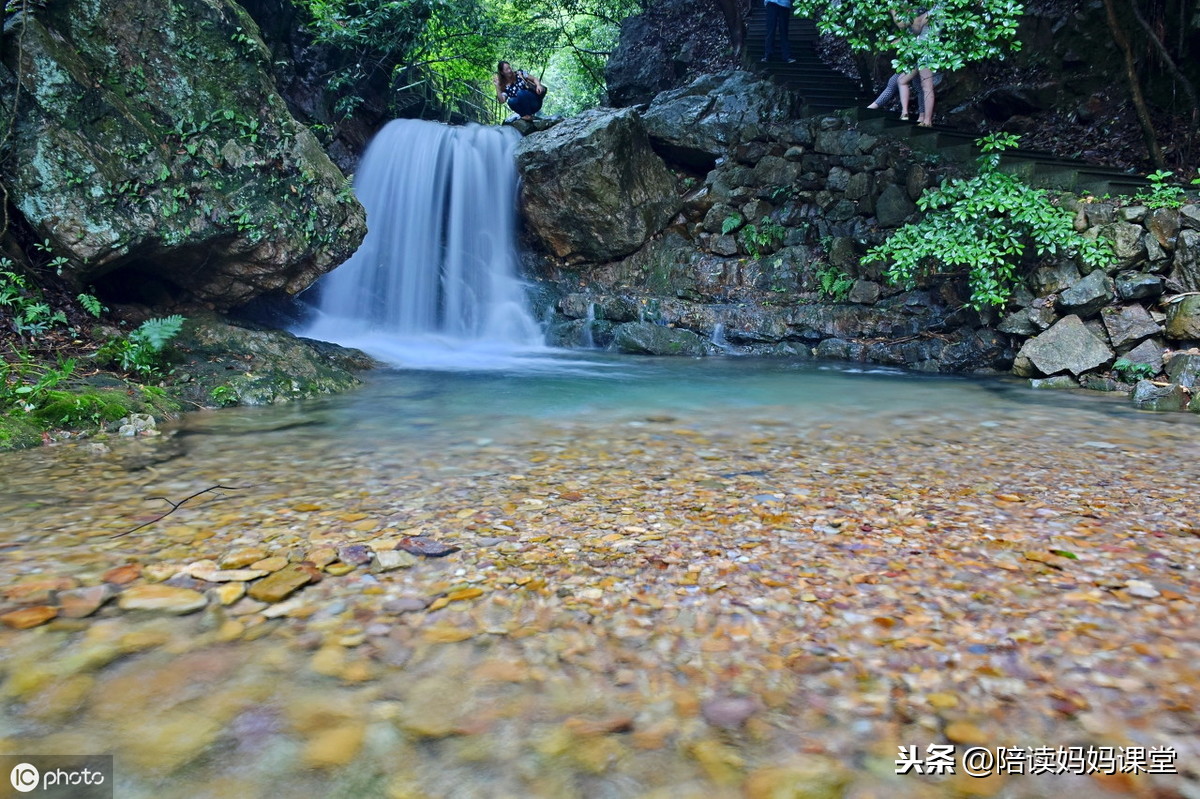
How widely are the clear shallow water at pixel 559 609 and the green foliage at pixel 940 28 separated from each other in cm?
Result: 477

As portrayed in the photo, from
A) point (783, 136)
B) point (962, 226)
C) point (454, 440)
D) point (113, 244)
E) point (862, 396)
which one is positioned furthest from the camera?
point (783, 136)

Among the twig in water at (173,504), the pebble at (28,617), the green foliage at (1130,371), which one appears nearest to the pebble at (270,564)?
the pebble at (28,617)

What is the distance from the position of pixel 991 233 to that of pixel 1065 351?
4.90 ft

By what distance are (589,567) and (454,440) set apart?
219cm

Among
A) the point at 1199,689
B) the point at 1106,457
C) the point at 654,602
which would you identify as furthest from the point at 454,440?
the point at 1106,457

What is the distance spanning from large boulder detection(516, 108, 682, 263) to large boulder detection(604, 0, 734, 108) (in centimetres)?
434

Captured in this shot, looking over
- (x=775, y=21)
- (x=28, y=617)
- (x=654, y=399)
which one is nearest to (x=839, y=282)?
(x=654, y=399)

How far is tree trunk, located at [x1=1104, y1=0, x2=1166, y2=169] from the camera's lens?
767 cm

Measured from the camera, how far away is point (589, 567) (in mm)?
2260

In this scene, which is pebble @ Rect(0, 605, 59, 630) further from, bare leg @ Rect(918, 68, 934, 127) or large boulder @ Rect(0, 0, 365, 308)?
bare leg @ Rect(918, 68, 934, 127)

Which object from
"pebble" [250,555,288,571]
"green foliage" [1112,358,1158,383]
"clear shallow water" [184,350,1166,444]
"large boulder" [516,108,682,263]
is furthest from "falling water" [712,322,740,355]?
"pebble" [250,555,288,571]

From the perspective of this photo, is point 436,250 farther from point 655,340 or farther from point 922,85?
point 922,85

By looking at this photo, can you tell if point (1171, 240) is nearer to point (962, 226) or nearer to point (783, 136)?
point (962, 226)

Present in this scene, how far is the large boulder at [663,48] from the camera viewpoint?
586 inches
